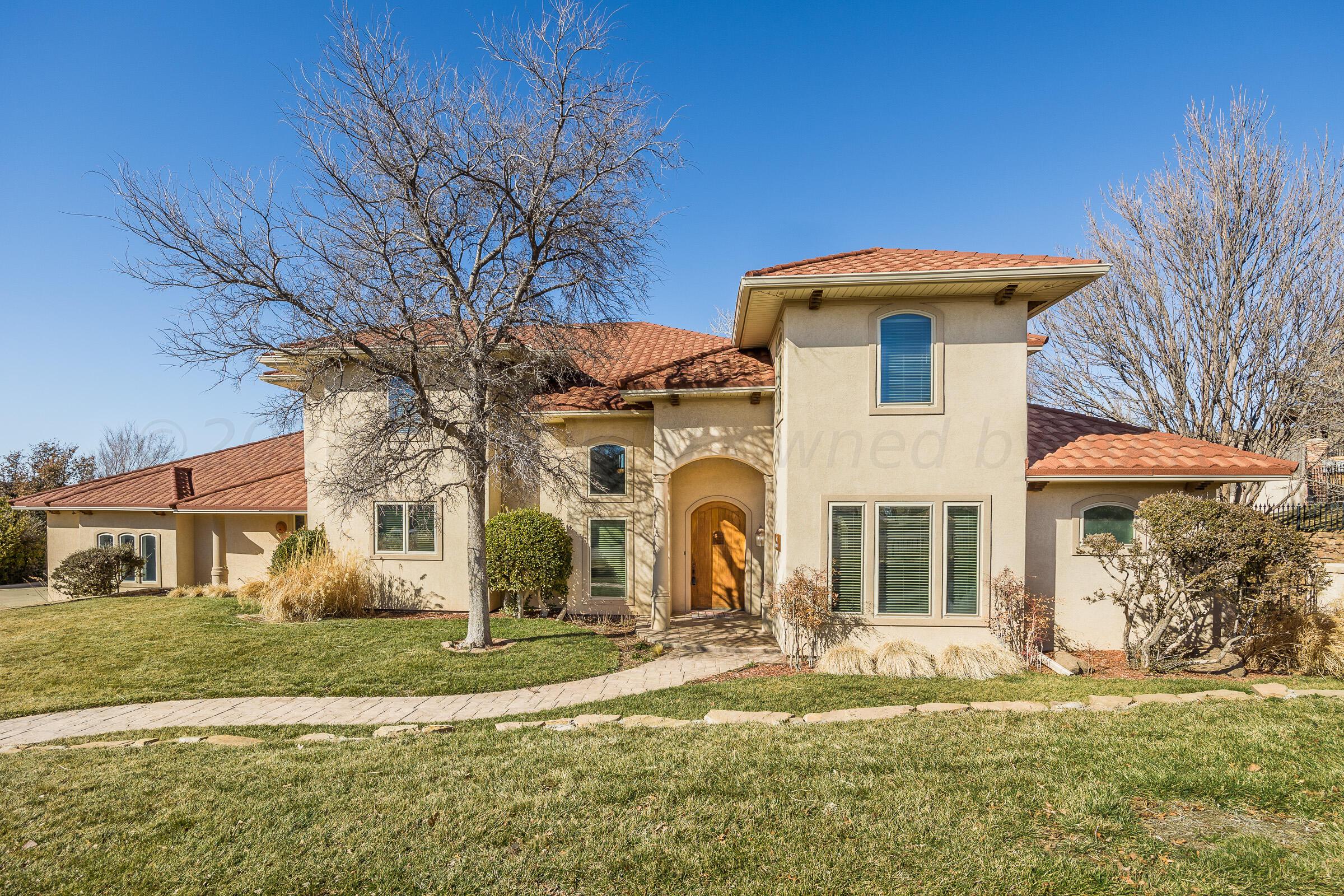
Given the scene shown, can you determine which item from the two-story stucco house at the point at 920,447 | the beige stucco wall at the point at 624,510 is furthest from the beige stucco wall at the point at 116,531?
the beige stucco wall at the point at 624,510

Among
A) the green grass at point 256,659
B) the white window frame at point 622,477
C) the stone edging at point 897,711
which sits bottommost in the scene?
the green grass at point 256,659

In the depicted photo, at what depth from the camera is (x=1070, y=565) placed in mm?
10180

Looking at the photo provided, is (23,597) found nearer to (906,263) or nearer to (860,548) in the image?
(860,548)

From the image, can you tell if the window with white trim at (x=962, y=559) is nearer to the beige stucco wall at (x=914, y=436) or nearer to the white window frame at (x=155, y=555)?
the beige stucco wall at (x=914, y=436)

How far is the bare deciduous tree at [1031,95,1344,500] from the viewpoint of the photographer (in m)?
14.3

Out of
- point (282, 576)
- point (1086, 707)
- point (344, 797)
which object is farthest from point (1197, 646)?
point (282, 576)

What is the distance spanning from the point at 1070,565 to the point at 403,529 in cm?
1301

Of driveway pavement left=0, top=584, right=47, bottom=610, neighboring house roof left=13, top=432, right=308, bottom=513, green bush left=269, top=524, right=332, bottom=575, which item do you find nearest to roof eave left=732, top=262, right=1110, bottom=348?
green bush left=269, top=524, right=332, bottom=575

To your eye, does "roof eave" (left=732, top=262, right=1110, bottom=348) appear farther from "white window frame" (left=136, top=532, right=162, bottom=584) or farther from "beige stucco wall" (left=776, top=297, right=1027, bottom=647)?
"white window frame" (left=136, top=532, right=162, bottom=584)

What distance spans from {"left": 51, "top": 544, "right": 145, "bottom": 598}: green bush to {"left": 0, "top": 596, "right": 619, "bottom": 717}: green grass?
3.23 metres

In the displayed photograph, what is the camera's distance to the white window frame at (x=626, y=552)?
13336 millimetres

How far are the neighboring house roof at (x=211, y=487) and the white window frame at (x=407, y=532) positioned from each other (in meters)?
2.57

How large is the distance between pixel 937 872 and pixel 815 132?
1468 cm

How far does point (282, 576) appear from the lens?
12875mm
